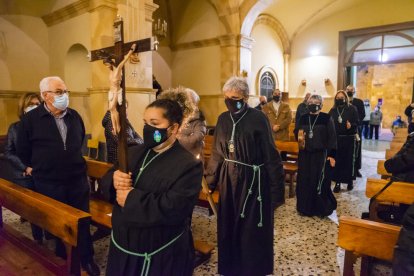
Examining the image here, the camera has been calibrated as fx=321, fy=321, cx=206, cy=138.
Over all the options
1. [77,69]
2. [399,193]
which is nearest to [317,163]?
[399,193]

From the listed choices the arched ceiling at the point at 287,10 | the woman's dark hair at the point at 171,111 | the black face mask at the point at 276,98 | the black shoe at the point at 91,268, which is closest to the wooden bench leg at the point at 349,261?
the woman's dark hair at the point at 171,111

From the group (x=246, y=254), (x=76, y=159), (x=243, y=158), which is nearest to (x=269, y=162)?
(x=243, y=158)

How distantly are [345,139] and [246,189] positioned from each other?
149 inches

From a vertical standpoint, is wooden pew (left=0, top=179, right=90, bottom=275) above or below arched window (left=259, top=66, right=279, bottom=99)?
below

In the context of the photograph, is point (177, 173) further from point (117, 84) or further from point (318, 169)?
point (318, 169)

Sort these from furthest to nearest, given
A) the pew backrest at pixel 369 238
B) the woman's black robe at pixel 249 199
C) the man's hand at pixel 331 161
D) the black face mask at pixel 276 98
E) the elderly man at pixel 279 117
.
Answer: the black face mask at pixel 276 98 → the elderly man at pixel 279 117 → the man's hand at pixel 331 161 → the woman's black robe at pixel 249 199 → the pew backrest at pixel 369 238

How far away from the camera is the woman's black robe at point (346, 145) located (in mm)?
5676

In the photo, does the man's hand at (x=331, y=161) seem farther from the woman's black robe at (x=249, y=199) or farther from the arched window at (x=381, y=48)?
the arched window at (x=381, y=48)

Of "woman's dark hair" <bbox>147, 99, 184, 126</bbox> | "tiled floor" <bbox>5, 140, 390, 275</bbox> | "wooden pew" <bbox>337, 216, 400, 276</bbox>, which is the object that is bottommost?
"tiled floor" <bbox>5, 140, 390, 275</bbox>

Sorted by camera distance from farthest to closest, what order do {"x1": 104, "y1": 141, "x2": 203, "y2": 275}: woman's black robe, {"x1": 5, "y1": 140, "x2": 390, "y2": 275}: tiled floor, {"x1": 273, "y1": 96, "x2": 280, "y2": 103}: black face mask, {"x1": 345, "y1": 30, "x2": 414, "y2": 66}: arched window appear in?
{"x1": 345, "y1": 30, "x2": 414, "y2": 66}: arched window, {"x1": 273, "y1": 96, "x2": 280, "y2": 103}: black face mask, {"x1": 5, "y1": 140, "x2": 390, "y2": 275}: tiled floor, {"x1": 104, "y1": 141, "x2": 203, "y2": 275}: woman's black robe

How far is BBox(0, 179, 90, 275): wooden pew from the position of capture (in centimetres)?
217

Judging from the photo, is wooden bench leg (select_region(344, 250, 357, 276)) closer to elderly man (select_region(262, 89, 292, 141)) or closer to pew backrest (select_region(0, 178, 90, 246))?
pew backrest (select_region(0, 178, 90, 246))

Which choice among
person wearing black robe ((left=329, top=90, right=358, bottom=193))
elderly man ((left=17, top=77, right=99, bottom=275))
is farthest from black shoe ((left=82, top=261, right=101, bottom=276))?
person wearing black robe ((left=329, top=90, right=358, bottom=193))

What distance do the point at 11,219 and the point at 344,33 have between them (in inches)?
481
